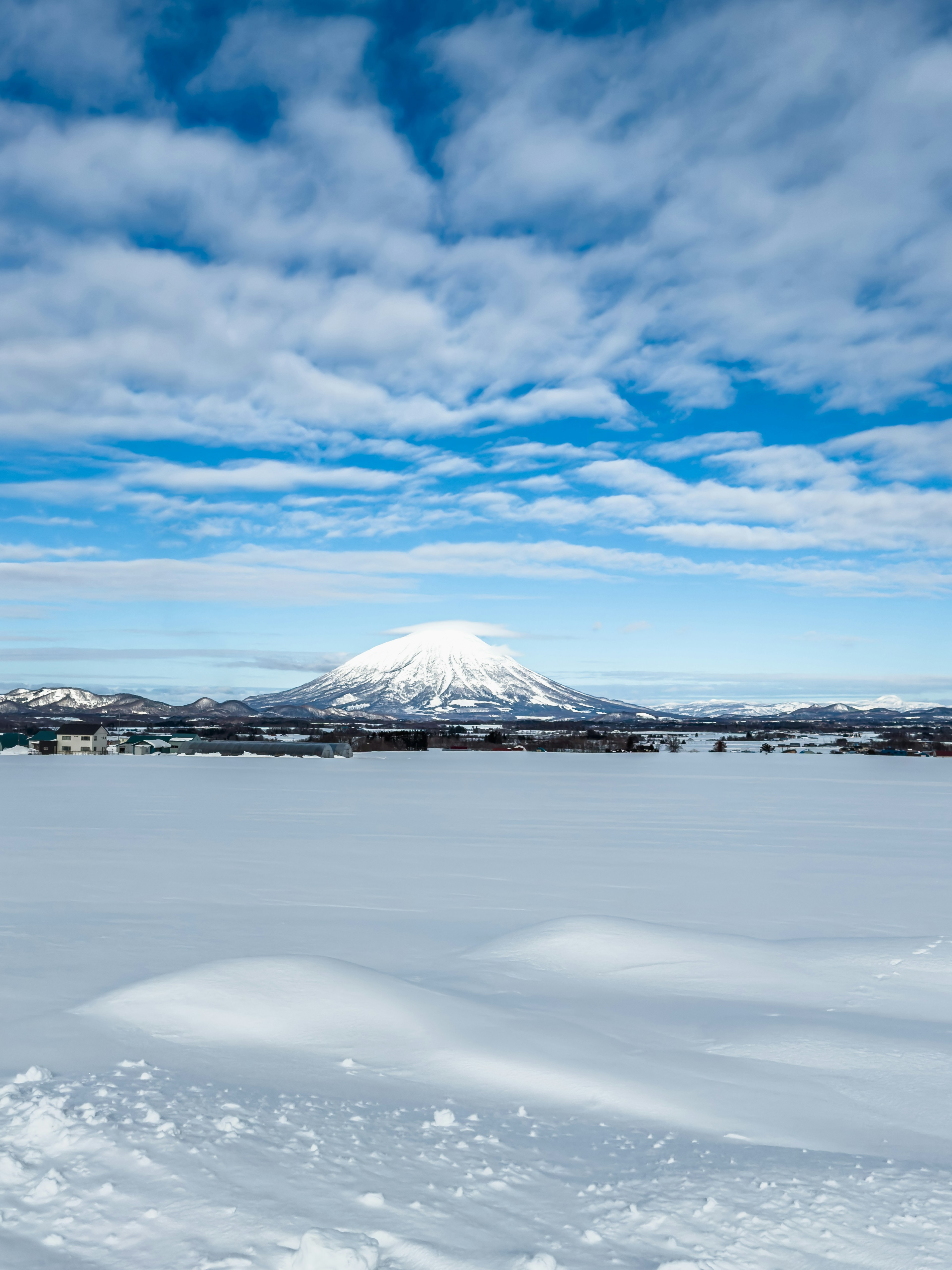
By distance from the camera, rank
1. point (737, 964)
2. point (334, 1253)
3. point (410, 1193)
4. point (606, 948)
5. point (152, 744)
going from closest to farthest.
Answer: point (334, 1253)
point (410, 1193)
point (737, 964)
point (606, 948)
point (152, 744)

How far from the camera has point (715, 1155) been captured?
4.42 meters

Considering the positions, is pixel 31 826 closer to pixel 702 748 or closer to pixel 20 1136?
pixel 20 1136

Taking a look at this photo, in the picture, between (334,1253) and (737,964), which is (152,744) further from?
(334,1253)

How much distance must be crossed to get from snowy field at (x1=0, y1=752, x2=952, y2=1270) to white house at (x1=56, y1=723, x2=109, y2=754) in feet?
298

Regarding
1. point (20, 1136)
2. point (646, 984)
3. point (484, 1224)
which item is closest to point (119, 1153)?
point (20, 1136)

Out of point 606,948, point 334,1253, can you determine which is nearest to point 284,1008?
point 334,1253

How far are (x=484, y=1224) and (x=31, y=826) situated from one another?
2175 centimetres

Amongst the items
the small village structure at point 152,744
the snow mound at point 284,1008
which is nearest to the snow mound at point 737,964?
the snow mound at point 284,1008

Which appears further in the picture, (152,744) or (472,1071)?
(152,744)

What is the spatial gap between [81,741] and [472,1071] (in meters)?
103

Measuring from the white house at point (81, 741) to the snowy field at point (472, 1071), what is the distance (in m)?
90.9

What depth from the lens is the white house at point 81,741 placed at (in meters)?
97.6

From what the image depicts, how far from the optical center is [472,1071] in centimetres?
553

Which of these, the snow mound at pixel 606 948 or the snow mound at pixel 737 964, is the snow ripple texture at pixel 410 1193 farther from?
the snow mound at pixel 606 948
